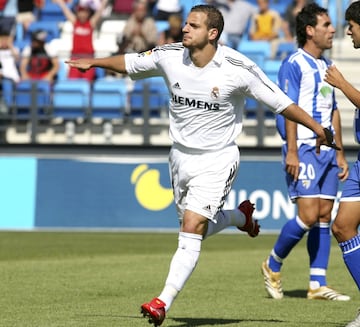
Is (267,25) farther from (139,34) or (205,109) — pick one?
(205,109)

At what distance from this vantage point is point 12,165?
58.6 ft

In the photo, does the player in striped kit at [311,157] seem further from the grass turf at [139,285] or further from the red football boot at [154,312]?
the red football boot at [154,312]

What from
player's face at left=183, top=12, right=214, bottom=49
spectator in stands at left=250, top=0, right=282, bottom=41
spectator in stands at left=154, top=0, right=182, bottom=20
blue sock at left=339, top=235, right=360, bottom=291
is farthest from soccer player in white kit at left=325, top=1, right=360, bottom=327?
spectator in stands at left=154, top=0, right=182, bottom=20

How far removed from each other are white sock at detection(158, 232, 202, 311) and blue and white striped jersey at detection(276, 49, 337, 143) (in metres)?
2.47

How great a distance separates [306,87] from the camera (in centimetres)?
1008

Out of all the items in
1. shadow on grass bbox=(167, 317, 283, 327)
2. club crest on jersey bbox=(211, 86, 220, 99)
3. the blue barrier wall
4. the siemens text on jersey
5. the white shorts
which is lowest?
the blue barrier wall

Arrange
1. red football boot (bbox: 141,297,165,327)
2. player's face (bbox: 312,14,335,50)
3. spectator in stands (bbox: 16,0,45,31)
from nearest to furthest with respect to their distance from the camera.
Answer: red football boot (bbox: 141,297,165,327) → player's face (bbox: 312,14,335,50) → spectator in stands (bbox: 16,0,45,31)

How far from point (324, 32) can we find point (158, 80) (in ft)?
33.4

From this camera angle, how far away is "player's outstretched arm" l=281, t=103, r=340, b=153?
7762 mm

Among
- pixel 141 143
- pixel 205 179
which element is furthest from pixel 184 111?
pixel 141 143

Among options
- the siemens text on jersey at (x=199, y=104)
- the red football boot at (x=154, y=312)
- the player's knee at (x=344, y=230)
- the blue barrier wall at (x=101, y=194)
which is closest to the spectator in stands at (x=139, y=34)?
the blue barrier wall at (x=101, y=194)

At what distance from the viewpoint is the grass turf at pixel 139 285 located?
8250 mm

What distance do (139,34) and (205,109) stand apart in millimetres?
11885

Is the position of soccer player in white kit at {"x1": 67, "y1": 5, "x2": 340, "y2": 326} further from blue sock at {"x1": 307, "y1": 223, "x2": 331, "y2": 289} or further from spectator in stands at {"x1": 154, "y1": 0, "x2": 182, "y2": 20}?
spectator in stands at {"x1": 154, "y1": 0, "x2": 182, "y2": 20}
